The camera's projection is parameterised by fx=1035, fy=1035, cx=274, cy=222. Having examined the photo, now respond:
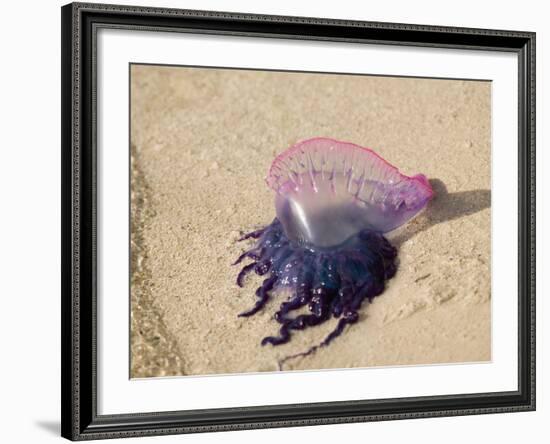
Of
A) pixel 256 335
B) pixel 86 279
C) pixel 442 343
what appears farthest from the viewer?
pixel 442 343

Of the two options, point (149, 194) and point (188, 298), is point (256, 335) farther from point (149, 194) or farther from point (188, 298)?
point (149, 194)

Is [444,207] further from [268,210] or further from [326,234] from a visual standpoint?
[268,210]

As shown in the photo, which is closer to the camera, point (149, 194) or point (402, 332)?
point (149, 194)

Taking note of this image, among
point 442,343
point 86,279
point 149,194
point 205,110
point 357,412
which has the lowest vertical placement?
point 357,412

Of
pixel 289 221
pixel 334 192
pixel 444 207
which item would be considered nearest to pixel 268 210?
pixel 289 221

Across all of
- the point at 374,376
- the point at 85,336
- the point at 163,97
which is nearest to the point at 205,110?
the point at 163,97

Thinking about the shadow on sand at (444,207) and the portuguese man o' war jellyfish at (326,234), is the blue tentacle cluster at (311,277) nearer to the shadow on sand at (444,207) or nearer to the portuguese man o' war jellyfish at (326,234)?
the portuguese man o' war jellyfish at (326,234)

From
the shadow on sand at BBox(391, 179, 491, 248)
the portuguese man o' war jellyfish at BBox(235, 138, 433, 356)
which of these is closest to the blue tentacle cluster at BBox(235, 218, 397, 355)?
the portuguese man o' war jellyfish at BBox(235, 138, 433, 356)

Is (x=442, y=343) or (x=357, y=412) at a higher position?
(x=442, y=343)

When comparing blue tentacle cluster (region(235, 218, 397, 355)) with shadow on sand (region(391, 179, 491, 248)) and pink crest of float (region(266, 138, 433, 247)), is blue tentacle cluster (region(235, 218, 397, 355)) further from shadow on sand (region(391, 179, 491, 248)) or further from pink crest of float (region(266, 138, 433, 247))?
shadow on sand (region(391, 179, 491, 248))
